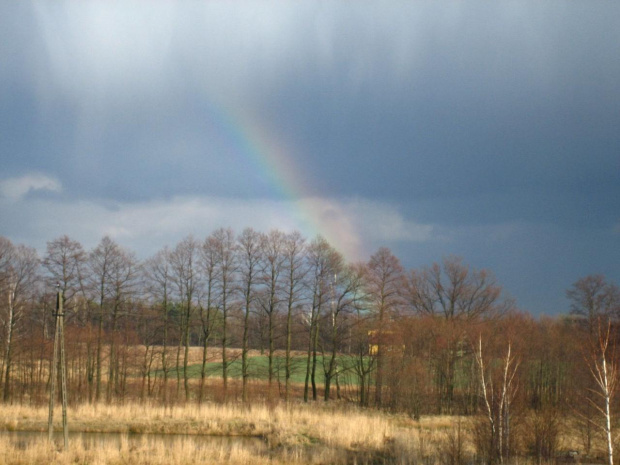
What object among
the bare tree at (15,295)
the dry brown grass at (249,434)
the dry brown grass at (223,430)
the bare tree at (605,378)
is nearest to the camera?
the bare tree at (605,378)

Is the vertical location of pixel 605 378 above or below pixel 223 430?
above

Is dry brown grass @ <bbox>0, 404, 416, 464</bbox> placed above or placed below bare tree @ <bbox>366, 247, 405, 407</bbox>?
below

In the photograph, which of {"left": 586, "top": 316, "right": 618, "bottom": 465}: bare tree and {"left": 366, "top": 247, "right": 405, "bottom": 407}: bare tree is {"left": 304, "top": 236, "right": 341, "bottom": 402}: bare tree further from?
{"left": 586, "top": 316, "right": 618, "bottom": 465}: bare tree

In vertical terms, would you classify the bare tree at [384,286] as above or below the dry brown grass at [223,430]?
above

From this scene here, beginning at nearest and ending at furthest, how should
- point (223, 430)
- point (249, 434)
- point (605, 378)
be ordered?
point (605, 378) < point (249, 434) < point (223, 430)

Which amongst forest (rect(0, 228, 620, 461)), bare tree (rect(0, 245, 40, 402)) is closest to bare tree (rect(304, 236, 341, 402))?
forest (rect(0, 228, 620, 461))

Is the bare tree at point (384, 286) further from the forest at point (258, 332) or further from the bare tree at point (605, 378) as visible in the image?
the bare tree at point (605, 378)

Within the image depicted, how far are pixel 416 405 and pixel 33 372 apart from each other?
83.6ft

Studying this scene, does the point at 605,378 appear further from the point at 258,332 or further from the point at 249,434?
the point at 258,332

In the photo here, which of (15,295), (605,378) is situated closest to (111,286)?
(15,295)

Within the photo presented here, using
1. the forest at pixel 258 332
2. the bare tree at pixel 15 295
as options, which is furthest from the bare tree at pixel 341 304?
the bare tree at pixel 15 295

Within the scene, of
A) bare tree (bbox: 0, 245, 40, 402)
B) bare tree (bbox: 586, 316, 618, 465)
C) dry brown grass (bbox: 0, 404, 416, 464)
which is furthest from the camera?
bare tree (bbox: 0, 245, 40, 402)

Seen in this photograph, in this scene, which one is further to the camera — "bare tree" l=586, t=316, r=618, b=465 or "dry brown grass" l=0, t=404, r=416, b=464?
"dry brown grass" l=0, t=404, r=416, b=464

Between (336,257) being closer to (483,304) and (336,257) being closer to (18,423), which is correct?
(483,304)
